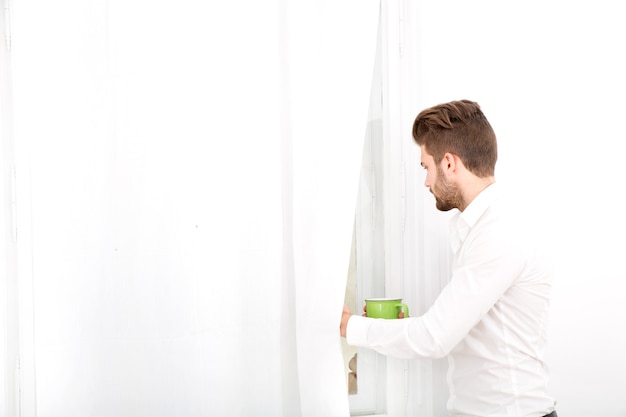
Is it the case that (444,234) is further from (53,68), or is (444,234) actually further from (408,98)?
(53,68)

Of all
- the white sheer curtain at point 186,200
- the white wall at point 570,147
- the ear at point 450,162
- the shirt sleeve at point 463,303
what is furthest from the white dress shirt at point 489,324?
the white wall at point 570,147

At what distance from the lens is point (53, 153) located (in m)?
1.67

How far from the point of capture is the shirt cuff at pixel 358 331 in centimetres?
177

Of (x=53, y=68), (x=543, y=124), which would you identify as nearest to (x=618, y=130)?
(x=543, y=124)

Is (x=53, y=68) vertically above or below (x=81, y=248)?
above

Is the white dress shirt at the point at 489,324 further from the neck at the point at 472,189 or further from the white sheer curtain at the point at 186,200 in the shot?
the white sheer curtain at the point at 186,200

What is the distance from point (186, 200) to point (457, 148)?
2.39 ft

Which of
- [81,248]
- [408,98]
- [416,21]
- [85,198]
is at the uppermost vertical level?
[416,21]

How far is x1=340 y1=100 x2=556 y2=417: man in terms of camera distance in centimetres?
169

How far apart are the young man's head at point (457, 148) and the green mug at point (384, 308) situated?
31 cm

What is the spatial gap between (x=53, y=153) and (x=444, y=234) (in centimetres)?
110

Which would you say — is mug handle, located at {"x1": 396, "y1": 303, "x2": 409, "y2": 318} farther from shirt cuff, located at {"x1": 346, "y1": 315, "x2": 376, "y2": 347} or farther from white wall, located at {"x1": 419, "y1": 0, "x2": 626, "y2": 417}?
white wall, located at {"x1": 419, "y1": 0, "x2": 626, "y2": 417}

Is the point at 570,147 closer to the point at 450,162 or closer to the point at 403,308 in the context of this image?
the point at 450,162

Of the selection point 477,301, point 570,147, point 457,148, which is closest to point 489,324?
point 477,301
